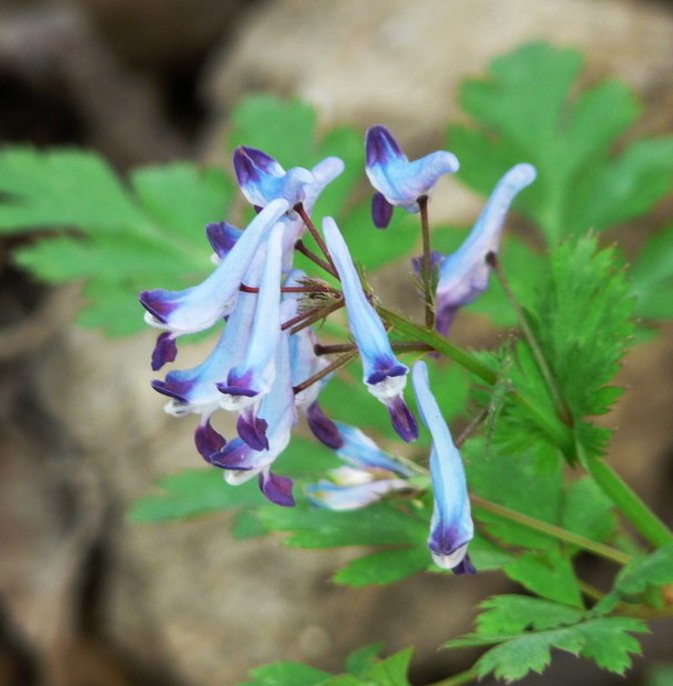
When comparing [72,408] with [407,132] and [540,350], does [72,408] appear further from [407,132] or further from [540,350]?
[540,350]

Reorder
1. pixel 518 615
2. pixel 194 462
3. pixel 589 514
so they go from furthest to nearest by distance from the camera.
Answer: pixel 194 462 < pixel 589 514 < pixel 518 615

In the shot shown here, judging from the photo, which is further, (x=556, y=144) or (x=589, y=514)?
(x=556, y=144)

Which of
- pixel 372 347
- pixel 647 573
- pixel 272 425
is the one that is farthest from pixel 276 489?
pixel 647 573

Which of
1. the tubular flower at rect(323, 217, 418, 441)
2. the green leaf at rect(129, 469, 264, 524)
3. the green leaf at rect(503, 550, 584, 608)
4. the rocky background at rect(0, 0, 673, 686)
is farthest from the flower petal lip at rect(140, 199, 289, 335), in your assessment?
the rocky background at rect(0, 0, 673, 686)

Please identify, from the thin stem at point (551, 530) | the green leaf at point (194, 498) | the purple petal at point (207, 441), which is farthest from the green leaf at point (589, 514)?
the purple petal at point (207, 441)

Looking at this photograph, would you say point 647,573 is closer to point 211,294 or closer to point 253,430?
point 253,430

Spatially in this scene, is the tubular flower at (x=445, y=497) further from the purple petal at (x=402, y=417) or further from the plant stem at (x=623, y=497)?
the plant stem at (x=623, y=497)
